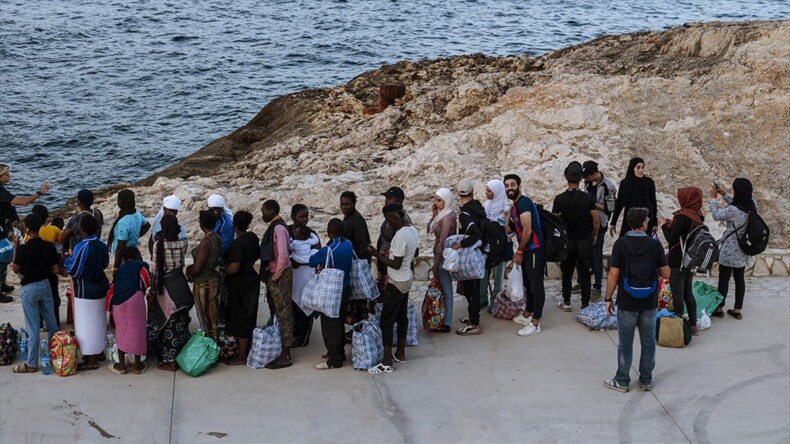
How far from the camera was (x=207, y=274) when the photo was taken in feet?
28.6

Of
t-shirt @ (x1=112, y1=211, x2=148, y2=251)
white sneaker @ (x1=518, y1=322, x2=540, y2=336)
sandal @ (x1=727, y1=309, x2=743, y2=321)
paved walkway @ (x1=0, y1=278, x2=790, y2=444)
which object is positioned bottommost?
paved walkway @ (x1=0, y1=278, x2=790, y2=444)

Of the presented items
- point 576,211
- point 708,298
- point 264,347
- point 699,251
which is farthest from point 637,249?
point 264,347

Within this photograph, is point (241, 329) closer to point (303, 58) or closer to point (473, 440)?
point (473, 440)

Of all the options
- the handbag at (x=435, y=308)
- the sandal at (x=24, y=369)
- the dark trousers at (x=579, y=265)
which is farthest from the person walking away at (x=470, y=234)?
the sandal at (x=24, y=369)

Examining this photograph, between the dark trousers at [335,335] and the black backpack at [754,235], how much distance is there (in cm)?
395

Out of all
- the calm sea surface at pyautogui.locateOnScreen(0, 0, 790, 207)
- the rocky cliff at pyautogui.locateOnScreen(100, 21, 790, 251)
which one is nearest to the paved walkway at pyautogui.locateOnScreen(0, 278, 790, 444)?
the rocky cliff at pyautogui.locateOnScreen(100, 21, 790, 251)

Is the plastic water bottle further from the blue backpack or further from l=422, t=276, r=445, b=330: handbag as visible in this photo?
the blue backpack

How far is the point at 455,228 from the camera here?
9453 mm

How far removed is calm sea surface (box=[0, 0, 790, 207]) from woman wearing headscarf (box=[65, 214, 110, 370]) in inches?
459

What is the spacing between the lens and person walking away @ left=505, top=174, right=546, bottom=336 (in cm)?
929

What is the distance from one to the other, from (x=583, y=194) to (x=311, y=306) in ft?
9.95

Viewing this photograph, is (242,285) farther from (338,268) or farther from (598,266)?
(598,266)

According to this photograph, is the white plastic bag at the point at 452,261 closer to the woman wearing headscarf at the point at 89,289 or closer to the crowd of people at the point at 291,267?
the crowd of people at the point at 291,267

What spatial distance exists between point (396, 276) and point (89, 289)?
2660 millimetres
